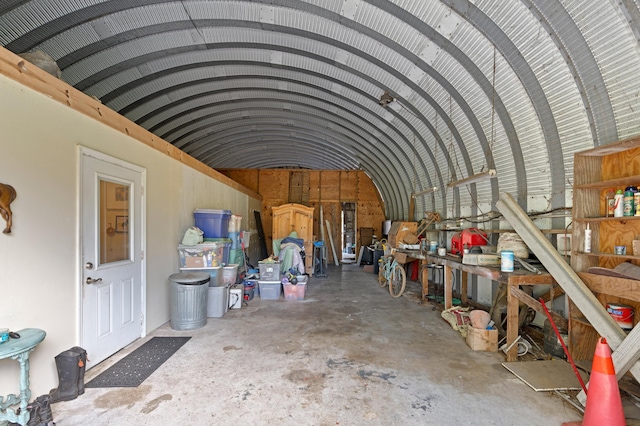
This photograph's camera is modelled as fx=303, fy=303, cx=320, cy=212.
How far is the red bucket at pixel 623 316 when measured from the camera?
2844mm

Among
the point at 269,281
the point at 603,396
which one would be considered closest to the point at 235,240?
the point at 269,281

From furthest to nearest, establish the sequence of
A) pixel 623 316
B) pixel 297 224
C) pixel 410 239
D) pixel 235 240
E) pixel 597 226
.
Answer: pixel 297 224
pixel 410 239
pixel 235 240
pixel 597 226
pixel 623 316

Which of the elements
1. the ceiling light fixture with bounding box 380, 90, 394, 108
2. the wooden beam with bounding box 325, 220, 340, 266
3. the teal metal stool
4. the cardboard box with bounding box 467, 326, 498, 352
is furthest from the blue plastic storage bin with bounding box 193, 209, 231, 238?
the wooden beam with bounding box 325, 220, 340, 266

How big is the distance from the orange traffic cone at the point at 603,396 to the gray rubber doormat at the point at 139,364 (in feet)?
12.0

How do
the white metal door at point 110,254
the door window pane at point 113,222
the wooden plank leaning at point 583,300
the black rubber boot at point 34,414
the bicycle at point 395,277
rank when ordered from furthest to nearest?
the bicycle at point 395,277 → the door window pane at point 113,222 → the white metal door at point 110,254 → the wooden plank leaning at point 583,300 → the black rubber boot at point 34,414

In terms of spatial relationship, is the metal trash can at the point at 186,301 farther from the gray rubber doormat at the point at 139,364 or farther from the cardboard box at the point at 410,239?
the cardboard box at the point at 410,239

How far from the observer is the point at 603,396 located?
207cm

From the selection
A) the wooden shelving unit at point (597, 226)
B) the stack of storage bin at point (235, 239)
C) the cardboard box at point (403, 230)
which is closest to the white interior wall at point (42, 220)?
the stack of storage bin at point (235, 239)

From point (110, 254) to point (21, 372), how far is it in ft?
5.02

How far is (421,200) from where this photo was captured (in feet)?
25.5

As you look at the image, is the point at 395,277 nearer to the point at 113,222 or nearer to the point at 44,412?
the point at 113,222

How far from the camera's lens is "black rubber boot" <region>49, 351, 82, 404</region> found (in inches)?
102

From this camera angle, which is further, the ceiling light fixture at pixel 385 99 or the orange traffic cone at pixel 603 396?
the ceiling light fixture at pixel 385 99

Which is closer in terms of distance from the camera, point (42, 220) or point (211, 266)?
point (42, 220)
